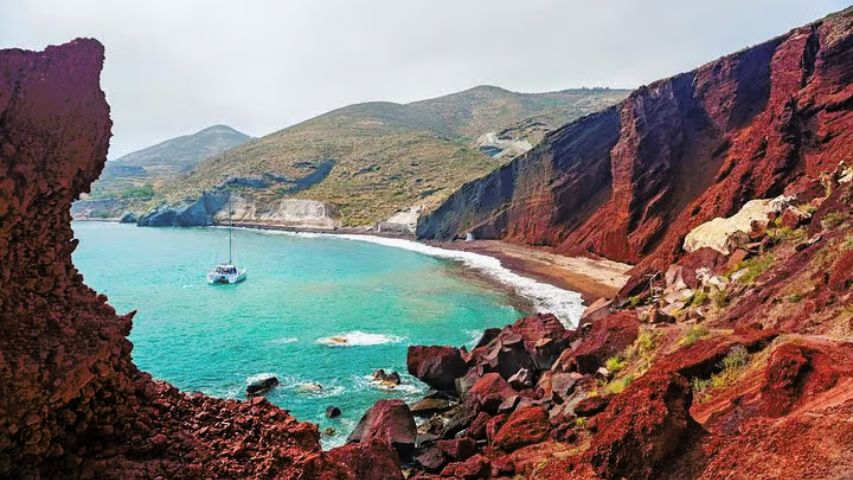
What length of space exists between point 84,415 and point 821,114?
1728 inches

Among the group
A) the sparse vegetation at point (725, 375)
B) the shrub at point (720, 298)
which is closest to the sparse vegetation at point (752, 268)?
the shrub at point (720, 298)

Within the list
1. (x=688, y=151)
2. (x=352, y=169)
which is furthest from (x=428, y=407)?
(x=352, y=169)

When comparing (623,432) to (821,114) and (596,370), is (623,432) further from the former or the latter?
(821,114)

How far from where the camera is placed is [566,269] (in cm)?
4850

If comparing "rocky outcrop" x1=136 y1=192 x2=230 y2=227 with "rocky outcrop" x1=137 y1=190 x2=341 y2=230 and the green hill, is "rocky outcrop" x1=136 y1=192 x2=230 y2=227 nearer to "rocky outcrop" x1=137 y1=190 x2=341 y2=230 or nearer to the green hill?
"rocky outcrop" x1=137 y1=190 x2=341 y2=230

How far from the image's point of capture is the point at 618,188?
5066 cm

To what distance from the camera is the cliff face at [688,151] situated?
35906 mm

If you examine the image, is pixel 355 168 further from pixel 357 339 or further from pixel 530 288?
pixel 357 339

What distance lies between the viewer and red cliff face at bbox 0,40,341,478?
19.0ft

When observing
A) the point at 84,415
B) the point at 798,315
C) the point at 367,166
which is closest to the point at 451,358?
the point at 798,315

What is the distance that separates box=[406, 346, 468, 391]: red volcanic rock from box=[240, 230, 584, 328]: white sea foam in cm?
986

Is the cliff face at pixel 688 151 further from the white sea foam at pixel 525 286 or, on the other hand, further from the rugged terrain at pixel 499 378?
the rugged terrain at pixel 499 378

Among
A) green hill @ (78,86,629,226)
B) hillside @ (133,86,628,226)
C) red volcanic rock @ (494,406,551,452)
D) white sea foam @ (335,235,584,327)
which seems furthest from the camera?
green hill @ (78,86,629,226)

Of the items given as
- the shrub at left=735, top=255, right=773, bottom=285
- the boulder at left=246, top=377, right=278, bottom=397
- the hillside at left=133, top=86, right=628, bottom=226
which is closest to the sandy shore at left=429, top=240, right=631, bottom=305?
the shrub at left=735, top=255, right=773, bottom=285
